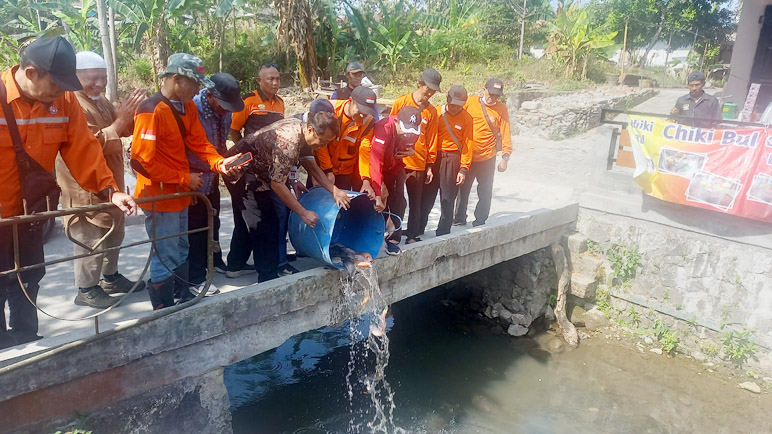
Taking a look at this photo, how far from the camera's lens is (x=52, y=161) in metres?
3.12

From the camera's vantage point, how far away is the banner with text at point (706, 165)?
6.13m

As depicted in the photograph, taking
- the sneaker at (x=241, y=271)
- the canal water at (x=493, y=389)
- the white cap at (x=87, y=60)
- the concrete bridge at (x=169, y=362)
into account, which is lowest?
the canal water at (x=493, y=389)

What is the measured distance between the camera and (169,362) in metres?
3.57

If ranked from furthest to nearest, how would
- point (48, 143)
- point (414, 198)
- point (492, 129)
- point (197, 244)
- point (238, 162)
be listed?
point (492, 129) → point (414, 198) → point (197, 244) → point (238, 162) → point (48, 143)

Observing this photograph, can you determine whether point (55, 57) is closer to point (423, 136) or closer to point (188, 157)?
point (188, 157)

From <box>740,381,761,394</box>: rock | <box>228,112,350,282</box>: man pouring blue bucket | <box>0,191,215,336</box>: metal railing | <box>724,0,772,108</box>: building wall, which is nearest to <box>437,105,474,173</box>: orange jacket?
<box>228,112,350,282</box>: man pouring blue bucket

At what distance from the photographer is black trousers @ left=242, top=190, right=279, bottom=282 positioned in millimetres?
4191

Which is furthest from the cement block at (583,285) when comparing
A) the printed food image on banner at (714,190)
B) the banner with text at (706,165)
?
the printed food image on banner at (714,190)

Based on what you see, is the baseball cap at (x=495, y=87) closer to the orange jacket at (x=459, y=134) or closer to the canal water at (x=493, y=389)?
the orange jacket at (x=459, y=134)

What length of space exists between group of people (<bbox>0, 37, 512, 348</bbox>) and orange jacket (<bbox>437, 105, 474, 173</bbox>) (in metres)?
0.01

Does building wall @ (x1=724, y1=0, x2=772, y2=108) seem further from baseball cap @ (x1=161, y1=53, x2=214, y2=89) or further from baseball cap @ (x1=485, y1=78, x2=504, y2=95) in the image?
baseball cap @ (x1=161, y1=53, x2=214, y2=89)

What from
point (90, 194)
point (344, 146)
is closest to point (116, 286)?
point (90, 194)

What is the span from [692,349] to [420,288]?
3.84 metres

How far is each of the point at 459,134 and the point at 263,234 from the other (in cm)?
241
